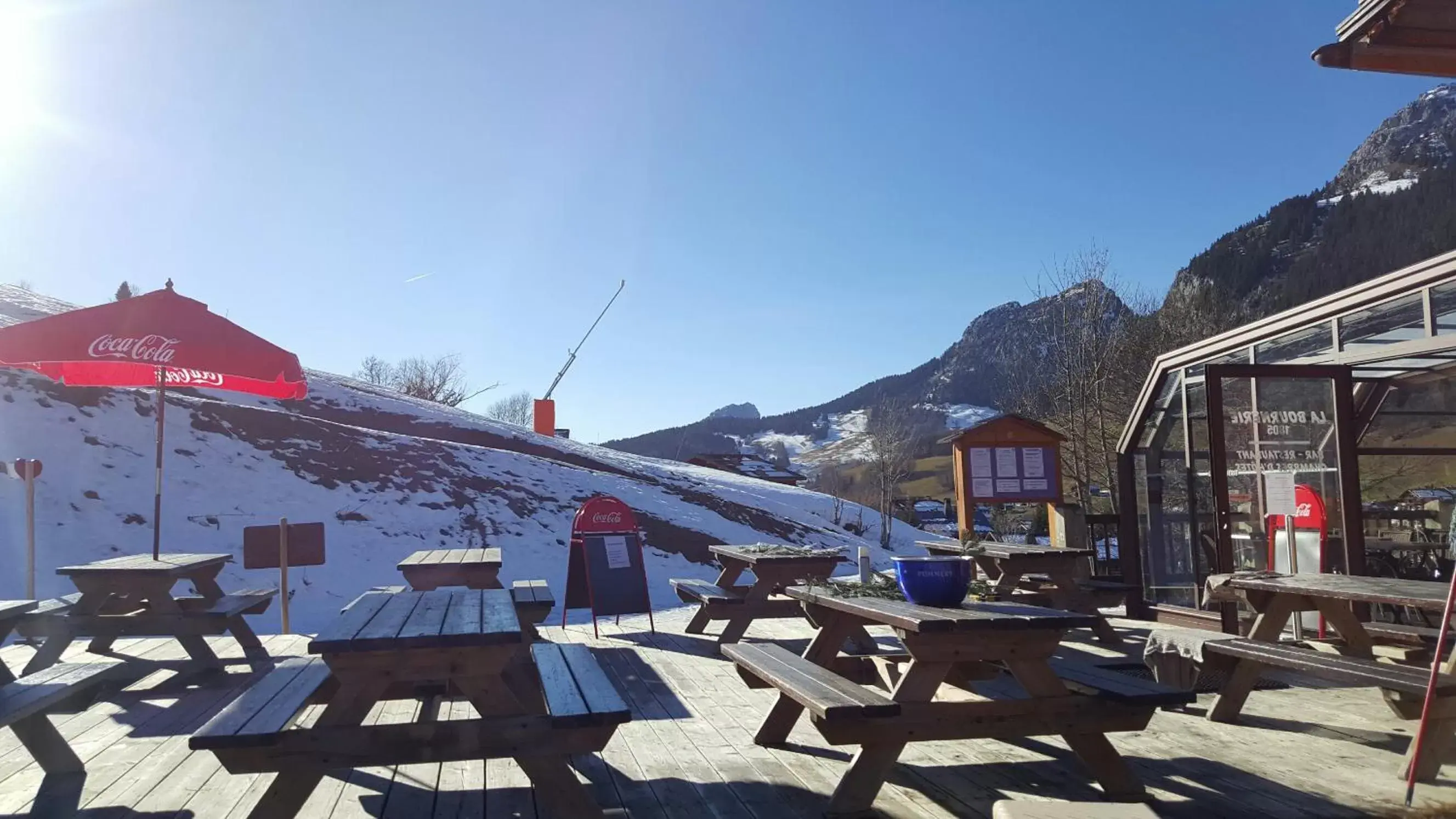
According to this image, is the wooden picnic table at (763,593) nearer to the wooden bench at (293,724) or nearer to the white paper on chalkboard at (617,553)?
the white paper on chalkboard at (617,553)

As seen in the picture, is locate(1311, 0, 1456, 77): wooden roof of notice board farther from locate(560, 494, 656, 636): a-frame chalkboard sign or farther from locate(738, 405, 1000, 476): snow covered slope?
locate(738, 405, 1000, 476): snow covered slope

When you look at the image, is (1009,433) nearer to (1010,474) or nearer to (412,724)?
(1010,474)

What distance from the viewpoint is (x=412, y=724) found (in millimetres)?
2908

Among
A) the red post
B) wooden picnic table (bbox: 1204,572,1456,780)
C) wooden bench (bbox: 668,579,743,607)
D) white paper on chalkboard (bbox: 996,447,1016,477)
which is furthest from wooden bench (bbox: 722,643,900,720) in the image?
the red post

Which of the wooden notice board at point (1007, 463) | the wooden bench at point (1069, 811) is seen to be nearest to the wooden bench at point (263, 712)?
the wooden bench at point (1069, 811)

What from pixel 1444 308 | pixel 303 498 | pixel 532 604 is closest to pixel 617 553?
pixel 532 604

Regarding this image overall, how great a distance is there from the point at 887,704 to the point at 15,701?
2929mm

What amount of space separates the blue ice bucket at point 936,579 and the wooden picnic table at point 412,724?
51.4 inches

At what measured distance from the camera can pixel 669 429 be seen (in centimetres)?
10669

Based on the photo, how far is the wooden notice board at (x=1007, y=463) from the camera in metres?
9.62

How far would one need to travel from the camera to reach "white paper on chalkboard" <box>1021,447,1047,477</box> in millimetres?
9664

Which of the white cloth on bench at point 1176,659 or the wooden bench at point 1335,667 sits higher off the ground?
the wooden bench at point 1335,667

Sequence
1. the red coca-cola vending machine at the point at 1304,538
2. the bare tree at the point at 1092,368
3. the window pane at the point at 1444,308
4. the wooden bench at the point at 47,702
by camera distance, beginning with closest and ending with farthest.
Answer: the wooden bench at the point at 47,702
the window pane at the point at 1444,308
the red coca-cola vending machine at the point at 1304,538
the bare tree at the point at 1092,368

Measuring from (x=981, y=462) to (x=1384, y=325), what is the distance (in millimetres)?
3999
